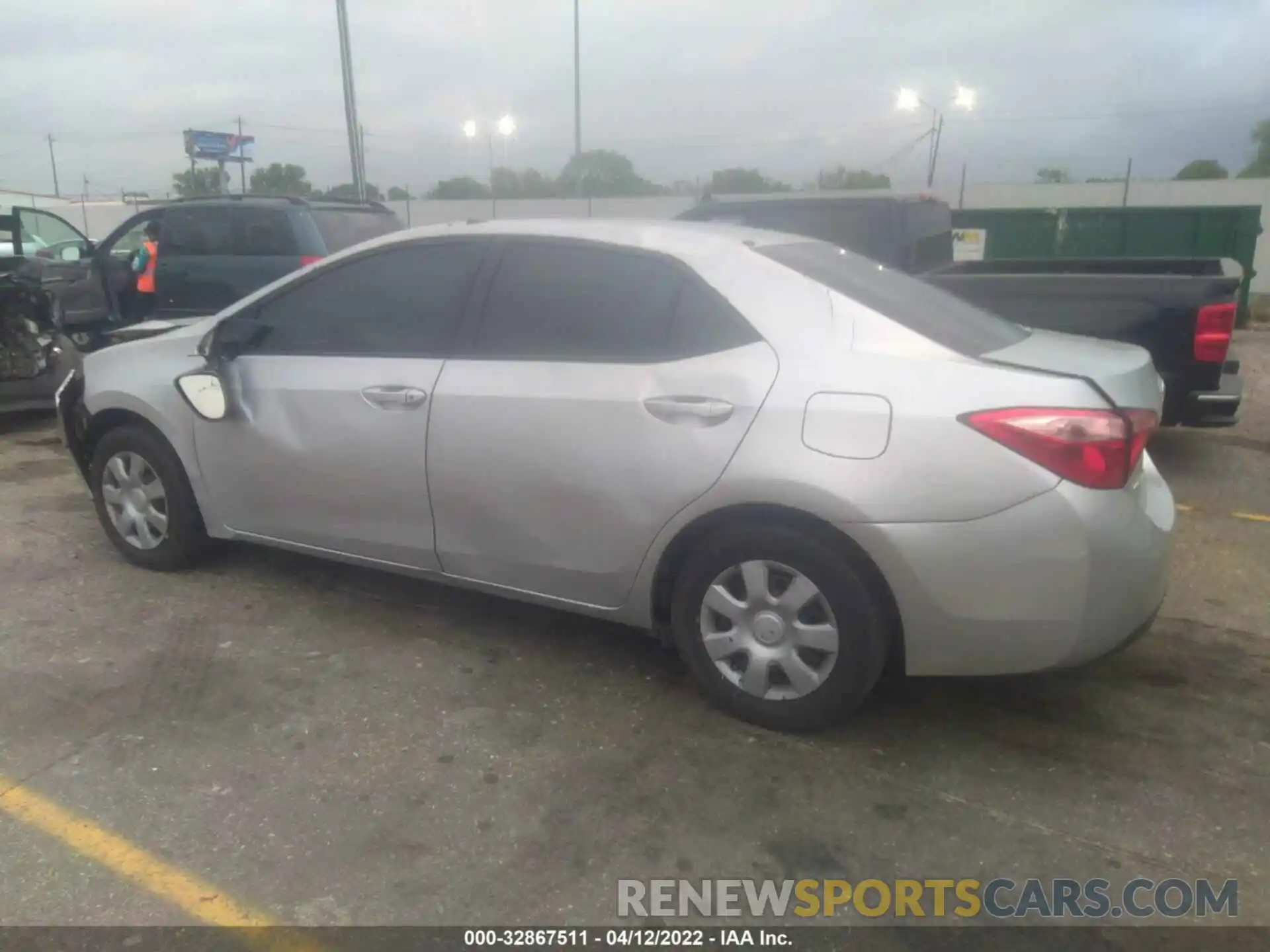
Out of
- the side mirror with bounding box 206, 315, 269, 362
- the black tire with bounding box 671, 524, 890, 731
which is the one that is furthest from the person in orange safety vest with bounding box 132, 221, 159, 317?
the black tire with bounding box 671, 524, 890, 731

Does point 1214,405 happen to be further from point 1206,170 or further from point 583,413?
point 1206,170

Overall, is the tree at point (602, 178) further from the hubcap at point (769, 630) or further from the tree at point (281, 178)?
the hubcap at point (769, 630)

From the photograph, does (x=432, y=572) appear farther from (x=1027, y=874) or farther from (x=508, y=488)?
(x=1027, y=874)

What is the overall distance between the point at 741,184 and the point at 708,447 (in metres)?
30.4

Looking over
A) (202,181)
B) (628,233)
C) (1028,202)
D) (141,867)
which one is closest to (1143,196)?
(1028,202)

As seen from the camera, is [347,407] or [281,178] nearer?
[347,407]

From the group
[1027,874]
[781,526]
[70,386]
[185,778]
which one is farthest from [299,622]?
[1027,874]

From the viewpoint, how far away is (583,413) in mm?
3361

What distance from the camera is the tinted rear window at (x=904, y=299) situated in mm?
3240

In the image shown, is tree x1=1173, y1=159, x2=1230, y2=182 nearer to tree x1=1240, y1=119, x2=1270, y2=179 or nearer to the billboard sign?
tree x1=1240, y1=119, x2=1270, y2=179

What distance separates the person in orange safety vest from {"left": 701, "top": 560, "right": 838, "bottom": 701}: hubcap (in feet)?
25.4

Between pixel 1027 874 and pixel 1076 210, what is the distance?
1559 centimetres

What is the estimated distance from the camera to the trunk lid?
2.98 metres

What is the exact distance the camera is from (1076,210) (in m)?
16.1
